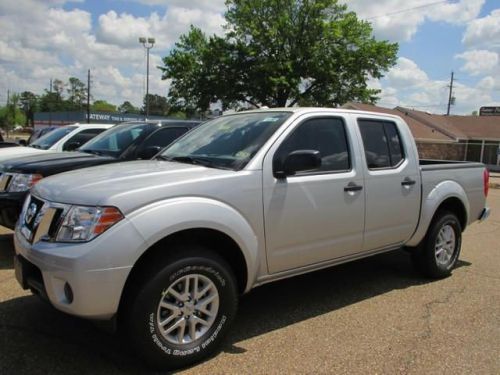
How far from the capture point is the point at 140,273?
10.8 ft

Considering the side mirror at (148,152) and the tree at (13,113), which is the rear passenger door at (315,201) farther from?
the tree at (13,113)

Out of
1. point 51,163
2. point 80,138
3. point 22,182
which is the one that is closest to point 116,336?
point 22,182

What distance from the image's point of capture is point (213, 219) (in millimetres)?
3529

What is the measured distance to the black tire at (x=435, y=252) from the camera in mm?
5625

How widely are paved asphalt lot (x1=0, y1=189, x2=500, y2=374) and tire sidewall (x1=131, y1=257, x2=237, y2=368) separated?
0.14 metres

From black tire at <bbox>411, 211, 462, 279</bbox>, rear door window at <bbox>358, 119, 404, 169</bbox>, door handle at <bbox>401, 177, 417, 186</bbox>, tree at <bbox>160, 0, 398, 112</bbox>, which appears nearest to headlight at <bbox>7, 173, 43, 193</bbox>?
rear door window at <bbox>358, 119, 404, 169</bbox>

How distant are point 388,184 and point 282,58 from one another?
30314 mm

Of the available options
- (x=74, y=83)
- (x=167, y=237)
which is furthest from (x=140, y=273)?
(x=74, y=83)

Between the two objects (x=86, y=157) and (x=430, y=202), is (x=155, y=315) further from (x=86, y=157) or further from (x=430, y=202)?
(x=86, y=157)

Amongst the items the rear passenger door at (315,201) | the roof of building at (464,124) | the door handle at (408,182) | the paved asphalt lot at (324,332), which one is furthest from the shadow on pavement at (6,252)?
the roof of building at (464,124)

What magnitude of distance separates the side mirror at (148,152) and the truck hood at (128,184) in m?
2.43

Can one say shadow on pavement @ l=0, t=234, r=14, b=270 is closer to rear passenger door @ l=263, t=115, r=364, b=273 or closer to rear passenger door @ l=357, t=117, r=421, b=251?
rear passenger door @ l=263, t=115, r=364, b=273

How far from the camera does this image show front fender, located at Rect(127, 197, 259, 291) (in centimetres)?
322

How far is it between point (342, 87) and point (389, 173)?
106 ft
